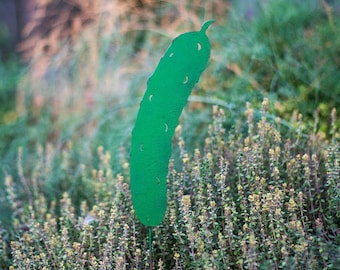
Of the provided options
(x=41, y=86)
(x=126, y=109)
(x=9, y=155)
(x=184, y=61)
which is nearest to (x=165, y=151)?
(x=184, y=61)

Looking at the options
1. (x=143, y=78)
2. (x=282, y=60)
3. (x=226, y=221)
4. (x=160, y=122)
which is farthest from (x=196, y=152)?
(x=143, y=78)

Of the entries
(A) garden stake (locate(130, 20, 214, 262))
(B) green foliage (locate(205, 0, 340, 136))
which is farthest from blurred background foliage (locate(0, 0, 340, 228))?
(A) garden stake (locate(130, 20, 214, 262))

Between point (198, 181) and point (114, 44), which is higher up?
point (114, 44)

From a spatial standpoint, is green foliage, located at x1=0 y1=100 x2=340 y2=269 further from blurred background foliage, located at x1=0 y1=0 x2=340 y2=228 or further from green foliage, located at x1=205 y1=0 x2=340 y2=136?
green foliage, located at x1=205 y1=0 x2=340 y2=136

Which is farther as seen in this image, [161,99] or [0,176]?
[0,176]

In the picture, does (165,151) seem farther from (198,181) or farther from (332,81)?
(332,81)

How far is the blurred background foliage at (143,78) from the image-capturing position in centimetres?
298

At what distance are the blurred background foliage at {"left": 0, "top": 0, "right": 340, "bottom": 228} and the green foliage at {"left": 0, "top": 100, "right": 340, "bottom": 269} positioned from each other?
264 mm

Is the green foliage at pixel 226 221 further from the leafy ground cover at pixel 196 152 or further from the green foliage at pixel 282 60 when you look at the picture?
the green foliage at pixel 282 60

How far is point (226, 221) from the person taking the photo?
180 cm

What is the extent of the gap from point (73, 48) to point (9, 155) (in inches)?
41.3

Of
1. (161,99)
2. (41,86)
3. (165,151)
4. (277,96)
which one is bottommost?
(165,151)

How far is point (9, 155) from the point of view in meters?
3.69

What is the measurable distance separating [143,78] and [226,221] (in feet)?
7.19
